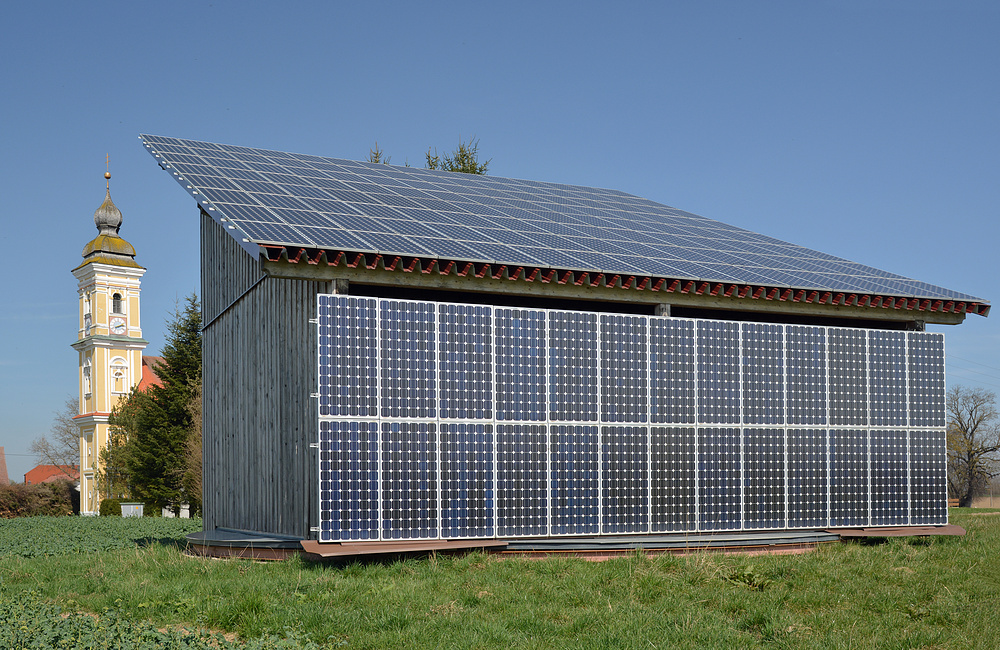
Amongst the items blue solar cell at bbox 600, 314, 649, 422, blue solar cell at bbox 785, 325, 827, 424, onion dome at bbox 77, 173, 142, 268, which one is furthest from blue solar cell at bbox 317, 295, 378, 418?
onion dome at bbox 77, 173, 142, 268

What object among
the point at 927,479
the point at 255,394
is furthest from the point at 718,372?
the point at 255,394

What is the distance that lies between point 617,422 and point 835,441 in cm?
369

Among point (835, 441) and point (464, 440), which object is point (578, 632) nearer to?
point (464, 440)

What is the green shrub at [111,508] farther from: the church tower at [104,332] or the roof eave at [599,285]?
the roof eave at [599,285]

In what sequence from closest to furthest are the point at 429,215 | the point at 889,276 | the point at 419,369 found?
the point at 419,369 → the point at 429,215 → the point at 889,276

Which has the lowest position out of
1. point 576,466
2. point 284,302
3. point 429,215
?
point 576,466

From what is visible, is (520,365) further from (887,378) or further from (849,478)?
(887,378)

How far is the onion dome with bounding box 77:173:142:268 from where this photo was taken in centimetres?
6938

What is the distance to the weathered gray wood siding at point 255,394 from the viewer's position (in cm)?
1274

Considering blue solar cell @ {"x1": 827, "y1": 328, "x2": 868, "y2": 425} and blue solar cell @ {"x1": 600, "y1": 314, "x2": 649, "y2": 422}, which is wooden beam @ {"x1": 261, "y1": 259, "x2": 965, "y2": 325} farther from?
blue solar cell @ {"x1": 827, "y1": 328, "x2": 868, "y2": 425}

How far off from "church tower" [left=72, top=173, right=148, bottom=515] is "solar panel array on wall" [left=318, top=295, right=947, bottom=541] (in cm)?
6042

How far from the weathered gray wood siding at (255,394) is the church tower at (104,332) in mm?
53830

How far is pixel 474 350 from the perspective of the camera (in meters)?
12.3

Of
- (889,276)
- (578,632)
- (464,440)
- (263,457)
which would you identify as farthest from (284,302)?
(889,276)
